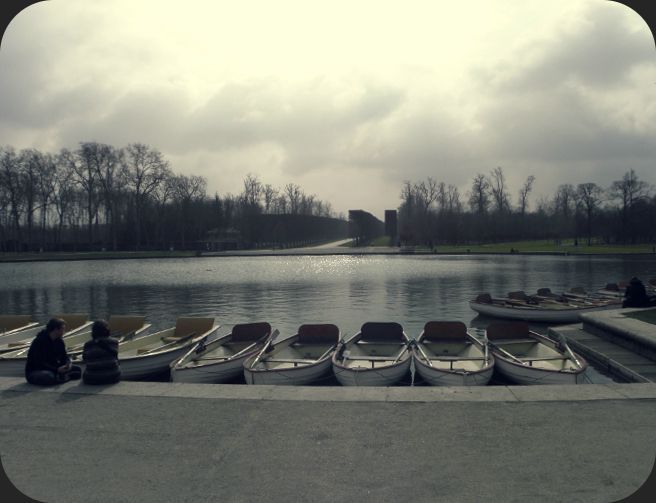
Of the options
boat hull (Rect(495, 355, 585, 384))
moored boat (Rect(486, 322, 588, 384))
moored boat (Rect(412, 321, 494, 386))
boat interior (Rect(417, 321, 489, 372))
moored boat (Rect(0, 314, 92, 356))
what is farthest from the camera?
moored boat (Rect(0, 314, 92, 356))

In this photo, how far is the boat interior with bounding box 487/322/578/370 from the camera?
12617mm

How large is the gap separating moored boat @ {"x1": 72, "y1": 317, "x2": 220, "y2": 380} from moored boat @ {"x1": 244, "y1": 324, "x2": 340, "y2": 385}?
264cm

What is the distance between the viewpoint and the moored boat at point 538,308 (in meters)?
23.5

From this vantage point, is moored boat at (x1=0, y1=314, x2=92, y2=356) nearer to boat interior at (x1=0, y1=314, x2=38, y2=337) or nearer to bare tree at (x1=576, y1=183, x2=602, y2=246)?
boat interior at (x1=0, y1=314, x2=38, y2=337)

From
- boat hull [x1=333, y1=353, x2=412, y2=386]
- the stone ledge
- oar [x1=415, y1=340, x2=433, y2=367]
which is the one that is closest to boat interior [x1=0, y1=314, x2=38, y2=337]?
the stone ledge

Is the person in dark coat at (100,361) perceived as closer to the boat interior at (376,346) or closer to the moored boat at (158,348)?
the moored boat at (158,348)

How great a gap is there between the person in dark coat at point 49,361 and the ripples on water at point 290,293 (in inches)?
562

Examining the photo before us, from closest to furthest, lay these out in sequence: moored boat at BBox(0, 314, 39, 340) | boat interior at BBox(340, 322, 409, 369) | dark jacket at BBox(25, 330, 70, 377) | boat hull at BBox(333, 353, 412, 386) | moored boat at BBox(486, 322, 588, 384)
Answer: dark jacket at BBox(25, 330, 70, 377)
moored boat at BBox(486, 322, 588, 384)
boat hull at BBox(333, 353, 412, 386)
boat interior at BBox(340, 322, 409, 369)
moored boat at BBox(0, 314, 39, 340)

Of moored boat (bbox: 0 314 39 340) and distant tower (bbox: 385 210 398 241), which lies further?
distant tower (bbox: 385 210 398 241)

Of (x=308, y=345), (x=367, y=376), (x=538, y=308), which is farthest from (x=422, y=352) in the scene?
(x=538, y=308)

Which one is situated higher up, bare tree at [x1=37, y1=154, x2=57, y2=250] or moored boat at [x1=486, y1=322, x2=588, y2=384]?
bare tree at [x1=37, y1=154, x2=57, y2=250]

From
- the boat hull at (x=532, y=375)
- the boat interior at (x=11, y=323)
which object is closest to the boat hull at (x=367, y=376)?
the boat hull at (x=532, y=375)

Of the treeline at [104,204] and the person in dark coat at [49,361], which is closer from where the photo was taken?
the person in dark coat at [49,361]

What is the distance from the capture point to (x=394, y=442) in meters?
6.55
